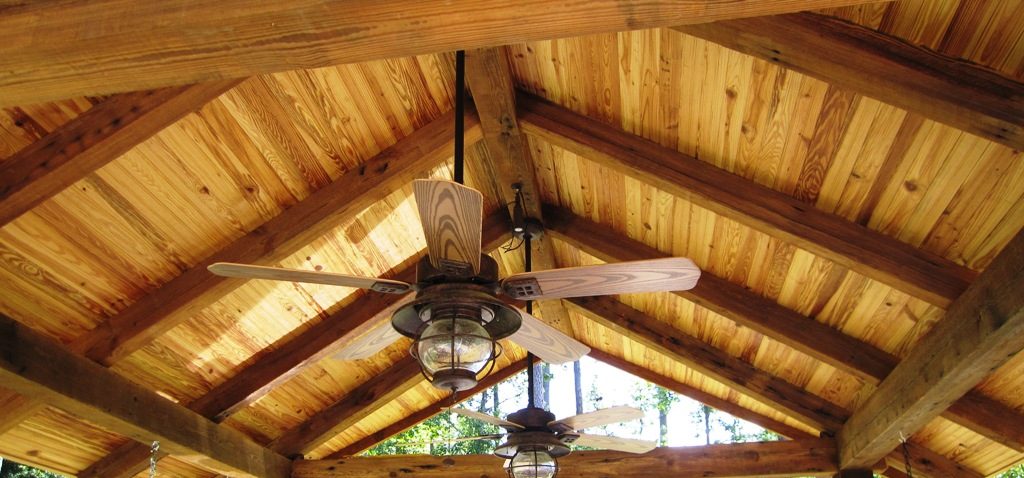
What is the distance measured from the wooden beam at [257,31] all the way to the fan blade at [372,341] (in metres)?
1.31

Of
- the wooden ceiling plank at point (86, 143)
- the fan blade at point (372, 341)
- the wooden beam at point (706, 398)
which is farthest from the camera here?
the wooden beam at point (706, 398)

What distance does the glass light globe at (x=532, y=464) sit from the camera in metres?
3.83

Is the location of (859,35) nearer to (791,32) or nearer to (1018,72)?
(791,32)

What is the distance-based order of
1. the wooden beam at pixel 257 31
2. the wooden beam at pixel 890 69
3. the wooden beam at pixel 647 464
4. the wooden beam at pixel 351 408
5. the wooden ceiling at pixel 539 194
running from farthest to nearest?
the wooden beam at pixel 351 408 → the wooden beam at pixel 647 464 → the wooden beam at pixel 890 69 → the wooden ceiling at pixel 539 194 → the wooden beam at pixel 257 31

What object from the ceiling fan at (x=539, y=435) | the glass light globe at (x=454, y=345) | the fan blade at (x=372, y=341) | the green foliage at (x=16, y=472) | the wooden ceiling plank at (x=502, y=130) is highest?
the green foliage at (x=16, y=472)

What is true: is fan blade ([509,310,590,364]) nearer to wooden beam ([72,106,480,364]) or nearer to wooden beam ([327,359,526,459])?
wooden beam ([72,106,480,364])

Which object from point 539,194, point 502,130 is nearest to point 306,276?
point 502,130

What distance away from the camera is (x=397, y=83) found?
3576mm

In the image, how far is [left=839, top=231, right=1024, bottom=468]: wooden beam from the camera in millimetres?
2768

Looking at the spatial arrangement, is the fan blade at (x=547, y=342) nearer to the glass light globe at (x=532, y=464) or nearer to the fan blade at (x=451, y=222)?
the fan blade at (x=451, y=222)

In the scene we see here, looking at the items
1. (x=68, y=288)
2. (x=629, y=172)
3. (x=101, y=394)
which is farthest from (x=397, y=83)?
(x=101, y=394)

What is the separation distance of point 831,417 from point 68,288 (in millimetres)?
4635

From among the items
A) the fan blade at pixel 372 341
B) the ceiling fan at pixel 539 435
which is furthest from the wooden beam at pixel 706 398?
the fan blade at pixel 372 341

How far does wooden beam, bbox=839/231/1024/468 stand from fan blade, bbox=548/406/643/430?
52.1 inches
